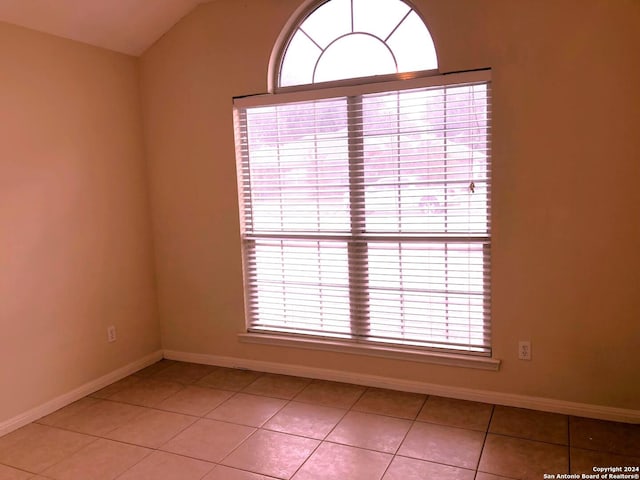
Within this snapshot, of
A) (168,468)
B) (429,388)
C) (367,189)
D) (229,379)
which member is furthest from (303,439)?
(367,189)

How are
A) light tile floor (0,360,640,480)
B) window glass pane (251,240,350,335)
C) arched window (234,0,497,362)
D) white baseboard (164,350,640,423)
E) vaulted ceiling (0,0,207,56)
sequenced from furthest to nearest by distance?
1. window glass pane (251,240,350,335)
2. arched window (234,0,497,362)
3. vaulted ceiling (0,0,207,56)
4. white baseboard (164,350,640,423)
5. light tile floor (0,360,640,480)

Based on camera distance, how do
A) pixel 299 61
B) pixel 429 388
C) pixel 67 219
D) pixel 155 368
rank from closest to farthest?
pixel 429 388 → pixel 67 219 → pixel 299 61 → pixel 155 368

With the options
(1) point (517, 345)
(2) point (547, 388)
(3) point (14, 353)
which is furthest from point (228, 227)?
(2) point (547, 388)

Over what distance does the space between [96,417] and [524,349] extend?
256cm

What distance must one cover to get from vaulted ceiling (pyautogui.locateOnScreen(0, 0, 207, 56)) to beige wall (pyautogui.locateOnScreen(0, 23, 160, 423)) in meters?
0.08

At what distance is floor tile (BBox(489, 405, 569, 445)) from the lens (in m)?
2.65

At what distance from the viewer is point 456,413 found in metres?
2.97

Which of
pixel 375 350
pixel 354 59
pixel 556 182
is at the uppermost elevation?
pixel 354 59

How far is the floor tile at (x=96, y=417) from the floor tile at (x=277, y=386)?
718 millimetres

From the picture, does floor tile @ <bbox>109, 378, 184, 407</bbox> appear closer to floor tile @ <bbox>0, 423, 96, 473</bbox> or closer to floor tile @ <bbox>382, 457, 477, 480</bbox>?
floor tile @ <bbox>0, 423, 96, 473</bbox>

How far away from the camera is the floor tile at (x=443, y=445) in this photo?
8.21ft

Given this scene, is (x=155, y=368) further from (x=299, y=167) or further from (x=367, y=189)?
(x=367, y=189)

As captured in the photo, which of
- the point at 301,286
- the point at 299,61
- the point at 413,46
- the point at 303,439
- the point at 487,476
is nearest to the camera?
the point at 487,476

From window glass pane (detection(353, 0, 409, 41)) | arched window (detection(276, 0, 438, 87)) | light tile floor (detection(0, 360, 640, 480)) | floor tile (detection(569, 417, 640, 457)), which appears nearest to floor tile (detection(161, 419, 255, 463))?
light tile floor (detection(0, 360, 640, 480))
